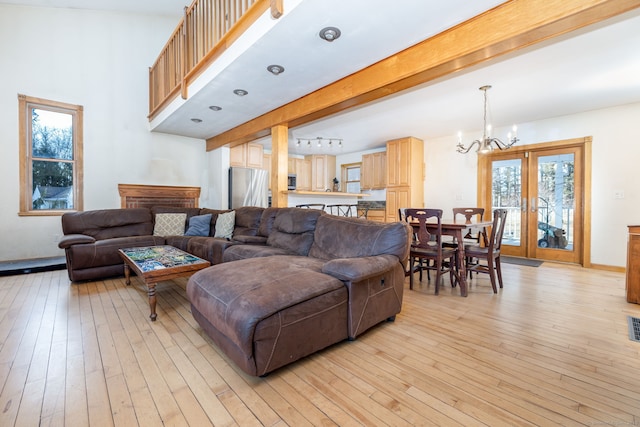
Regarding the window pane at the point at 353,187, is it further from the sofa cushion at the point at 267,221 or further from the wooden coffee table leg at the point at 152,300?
the wooden coffee table leg at the point at 152,300

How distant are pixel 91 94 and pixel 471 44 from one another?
578 centimetres

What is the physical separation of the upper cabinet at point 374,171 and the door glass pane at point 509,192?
2.27 m

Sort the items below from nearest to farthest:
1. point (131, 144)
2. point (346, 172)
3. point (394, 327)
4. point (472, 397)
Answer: point (472, 397) → point (394, 327) → point (131, 144) → point (346, 172)

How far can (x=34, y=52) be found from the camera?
4.25 metres

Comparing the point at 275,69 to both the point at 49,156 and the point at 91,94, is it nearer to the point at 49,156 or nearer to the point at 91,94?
the point at 91,94

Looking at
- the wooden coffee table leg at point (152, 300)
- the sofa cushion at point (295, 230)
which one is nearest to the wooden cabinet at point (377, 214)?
the sofa cushion at point (295, 230)

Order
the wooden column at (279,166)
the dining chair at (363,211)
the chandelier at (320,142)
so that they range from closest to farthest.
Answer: the wooden column at (279,166) → the chandelier at (320,142) → the dining chair at (363,211)

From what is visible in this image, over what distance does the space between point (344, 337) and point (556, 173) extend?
5.11 metres

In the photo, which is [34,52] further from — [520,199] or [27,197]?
[520,199]

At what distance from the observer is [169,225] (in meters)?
4.63

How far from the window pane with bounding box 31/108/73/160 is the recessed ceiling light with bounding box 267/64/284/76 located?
4099 mm

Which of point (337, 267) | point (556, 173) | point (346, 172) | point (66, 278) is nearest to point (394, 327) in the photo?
point (337, 267)

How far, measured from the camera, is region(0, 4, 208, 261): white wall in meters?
4.12

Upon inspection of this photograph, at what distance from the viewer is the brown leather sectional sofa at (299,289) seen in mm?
1520
